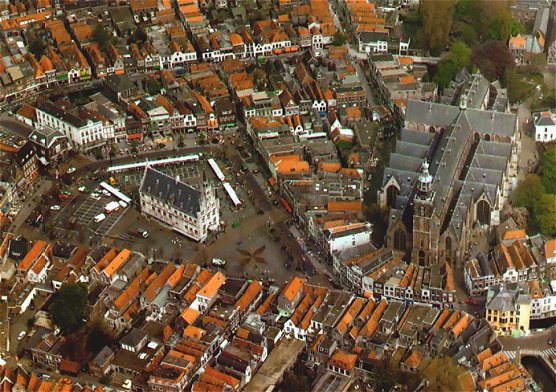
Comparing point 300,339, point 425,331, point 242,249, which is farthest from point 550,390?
point 242,249

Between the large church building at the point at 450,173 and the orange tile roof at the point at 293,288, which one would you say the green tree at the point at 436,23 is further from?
the orange tile roof at the point at 293,288

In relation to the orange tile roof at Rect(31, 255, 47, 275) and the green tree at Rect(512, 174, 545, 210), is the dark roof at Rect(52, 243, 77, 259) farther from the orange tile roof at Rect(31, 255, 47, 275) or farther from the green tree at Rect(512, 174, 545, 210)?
the green tree at Rect(512, 174, 545, 210)

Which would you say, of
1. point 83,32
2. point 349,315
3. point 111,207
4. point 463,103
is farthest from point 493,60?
point 83,32

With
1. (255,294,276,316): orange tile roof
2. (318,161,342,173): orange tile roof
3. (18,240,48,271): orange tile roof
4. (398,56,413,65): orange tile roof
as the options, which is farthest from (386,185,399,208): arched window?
(18,240,48,271): orange tile roof

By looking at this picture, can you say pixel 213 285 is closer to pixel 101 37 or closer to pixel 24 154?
pixel 24 154

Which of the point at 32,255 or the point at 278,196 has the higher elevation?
the point at 32,255

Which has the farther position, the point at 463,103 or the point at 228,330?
the point at 463,103

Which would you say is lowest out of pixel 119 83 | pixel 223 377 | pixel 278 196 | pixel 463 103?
pixel 278 196
